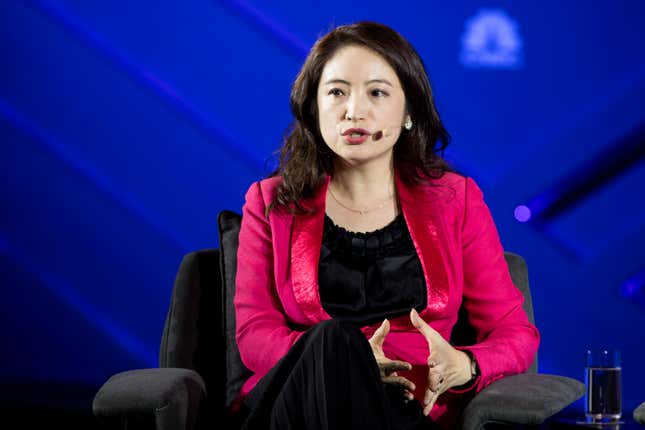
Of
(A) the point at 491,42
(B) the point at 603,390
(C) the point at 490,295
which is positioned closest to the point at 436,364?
(C) the point at 490,295

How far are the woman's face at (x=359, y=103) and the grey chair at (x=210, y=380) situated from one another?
385 mm

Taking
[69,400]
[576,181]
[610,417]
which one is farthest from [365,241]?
[69,400]

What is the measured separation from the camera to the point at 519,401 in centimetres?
178

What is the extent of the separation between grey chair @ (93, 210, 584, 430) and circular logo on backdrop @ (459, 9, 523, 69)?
3.05 feet

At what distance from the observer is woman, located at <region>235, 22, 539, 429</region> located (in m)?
2.00

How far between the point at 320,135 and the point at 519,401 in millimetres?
766

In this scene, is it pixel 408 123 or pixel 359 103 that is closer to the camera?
pixel 359 103

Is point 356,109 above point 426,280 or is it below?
above

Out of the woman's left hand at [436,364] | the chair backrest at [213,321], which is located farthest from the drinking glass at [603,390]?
the woman's left hand at [436,364]

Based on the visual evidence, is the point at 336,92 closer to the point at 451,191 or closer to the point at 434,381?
the point at 451,191

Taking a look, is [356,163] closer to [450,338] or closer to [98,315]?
[450,338]

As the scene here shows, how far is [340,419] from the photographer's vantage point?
162cm

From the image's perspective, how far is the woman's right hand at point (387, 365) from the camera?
5.93 ft

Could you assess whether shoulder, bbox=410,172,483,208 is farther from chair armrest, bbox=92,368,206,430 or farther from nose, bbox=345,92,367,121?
chair armrest, bbox=92,368,206,430
